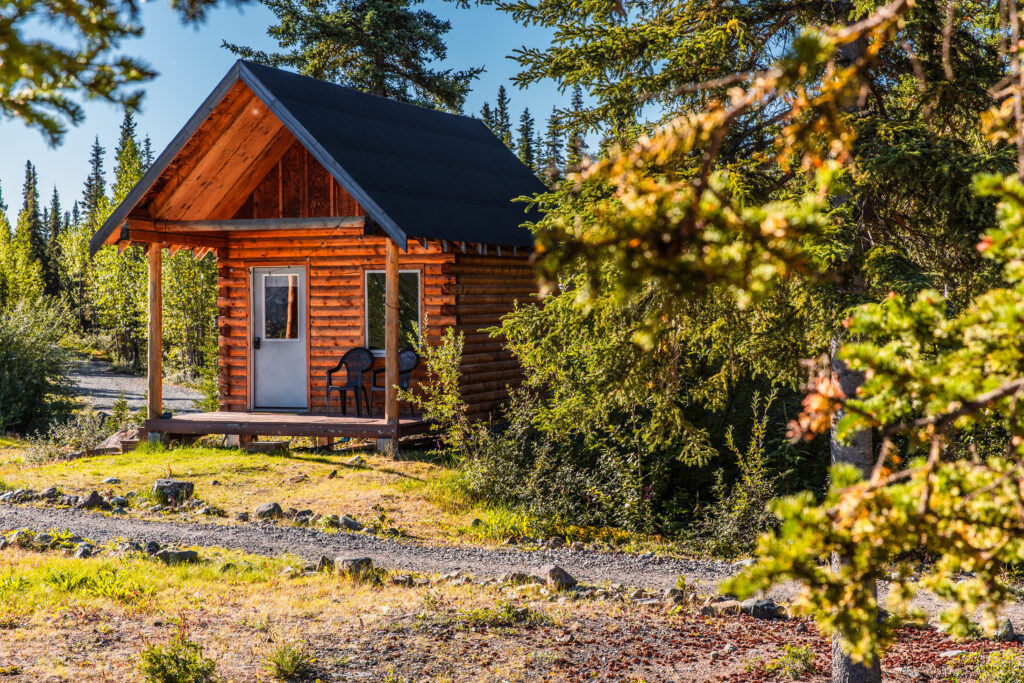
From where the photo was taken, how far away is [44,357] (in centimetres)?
1988

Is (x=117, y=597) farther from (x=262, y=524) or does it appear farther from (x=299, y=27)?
(x=299, y=27)

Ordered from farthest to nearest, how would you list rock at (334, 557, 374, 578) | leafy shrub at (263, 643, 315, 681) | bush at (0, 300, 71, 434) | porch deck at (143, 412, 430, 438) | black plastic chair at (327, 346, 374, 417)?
bush at (0, 300, 71, 434), black plastic chair at (327, 346, 374, 417), porch deck at (143, 412, 430, 438), rock at (334, 557, 374, 578), leafy shrub at (263, 643, 315, 681)

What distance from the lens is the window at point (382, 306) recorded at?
1534 cm

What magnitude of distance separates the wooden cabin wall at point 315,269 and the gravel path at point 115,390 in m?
7.53

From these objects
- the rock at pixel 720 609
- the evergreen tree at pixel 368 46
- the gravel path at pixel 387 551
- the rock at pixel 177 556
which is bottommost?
the rock at pixel 720 609

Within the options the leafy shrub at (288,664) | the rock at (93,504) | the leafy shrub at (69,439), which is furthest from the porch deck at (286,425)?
the leafy shrub at (288,664)

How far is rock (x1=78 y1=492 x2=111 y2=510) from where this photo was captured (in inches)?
444

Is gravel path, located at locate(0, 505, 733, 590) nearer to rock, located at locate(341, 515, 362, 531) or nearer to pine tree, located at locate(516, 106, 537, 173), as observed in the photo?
rock, located at locate(341, 515, 362, 531)

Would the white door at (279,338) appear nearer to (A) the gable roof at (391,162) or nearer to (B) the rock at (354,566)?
(A) the gable roof at (391,162)

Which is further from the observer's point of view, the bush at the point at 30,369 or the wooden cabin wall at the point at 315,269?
the bush at the point at 30,369

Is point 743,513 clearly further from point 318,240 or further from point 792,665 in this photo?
point 318,240

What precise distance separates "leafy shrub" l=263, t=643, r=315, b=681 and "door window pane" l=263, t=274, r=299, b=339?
1055cm

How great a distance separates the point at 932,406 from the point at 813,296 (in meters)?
3.86

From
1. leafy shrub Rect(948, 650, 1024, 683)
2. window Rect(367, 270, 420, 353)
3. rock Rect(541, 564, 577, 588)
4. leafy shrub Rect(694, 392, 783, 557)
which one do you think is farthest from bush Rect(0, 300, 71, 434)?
leafy shrub Rect(948, 650, 1024, 683)
